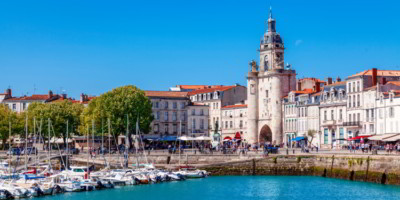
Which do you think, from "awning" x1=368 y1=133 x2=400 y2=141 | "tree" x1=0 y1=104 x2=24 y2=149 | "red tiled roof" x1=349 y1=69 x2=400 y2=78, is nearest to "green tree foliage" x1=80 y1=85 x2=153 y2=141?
"tree" x1=0 y1=104 x2=24 y2=149

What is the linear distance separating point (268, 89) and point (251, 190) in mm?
45754

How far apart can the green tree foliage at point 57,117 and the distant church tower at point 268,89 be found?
2471 cm

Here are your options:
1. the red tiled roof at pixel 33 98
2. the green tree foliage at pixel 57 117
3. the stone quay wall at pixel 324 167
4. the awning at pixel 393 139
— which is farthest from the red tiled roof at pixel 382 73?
the red tiled roof at pixel 33 98

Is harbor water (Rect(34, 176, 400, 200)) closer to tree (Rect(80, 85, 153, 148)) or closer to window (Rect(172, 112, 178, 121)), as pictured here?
tree (Rect(80, 85, 153, 148))

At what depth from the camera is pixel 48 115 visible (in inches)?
3925

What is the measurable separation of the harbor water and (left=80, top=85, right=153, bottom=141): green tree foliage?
2698cm

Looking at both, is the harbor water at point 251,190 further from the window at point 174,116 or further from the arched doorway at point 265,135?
the window at point 174,116

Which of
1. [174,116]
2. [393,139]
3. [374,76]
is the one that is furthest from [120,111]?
[393,139]

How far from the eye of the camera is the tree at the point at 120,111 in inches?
3688

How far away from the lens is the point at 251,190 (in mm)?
60812

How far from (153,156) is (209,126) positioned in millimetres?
38531

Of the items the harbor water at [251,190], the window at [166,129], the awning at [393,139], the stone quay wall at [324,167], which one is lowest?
the harbor water at [251,190]

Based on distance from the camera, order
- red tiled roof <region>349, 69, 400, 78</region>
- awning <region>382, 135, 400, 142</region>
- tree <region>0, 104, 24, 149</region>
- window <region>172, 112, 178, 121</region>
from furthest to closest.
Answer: window <region>172, 112, 178, 121</region> < tree <region>0, 104, 24, 149</region> < red tiled roof <region>349, 69, 400, 78</region> < awning <region>382, 135, 400, 142</region>

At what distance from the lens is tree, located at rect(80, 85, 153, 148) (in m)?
93.7
